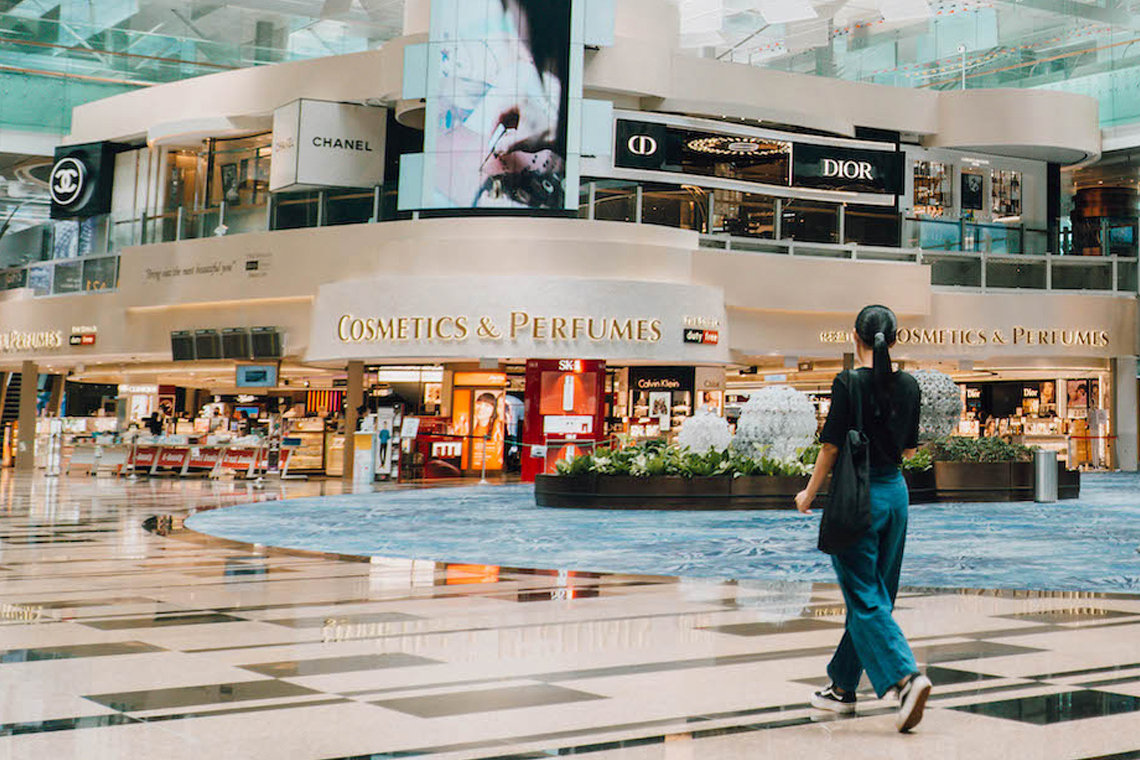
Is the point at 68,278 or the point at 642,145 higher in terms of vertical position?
the point at 642,145

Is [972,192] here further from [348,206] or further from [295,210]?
[295,210]

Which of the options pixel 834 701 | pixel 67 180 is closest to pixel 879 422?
pixel 834 701

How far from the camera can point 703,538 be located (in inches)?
481

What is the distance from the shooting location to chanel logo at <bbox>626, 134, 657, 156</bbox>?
81.2 ft

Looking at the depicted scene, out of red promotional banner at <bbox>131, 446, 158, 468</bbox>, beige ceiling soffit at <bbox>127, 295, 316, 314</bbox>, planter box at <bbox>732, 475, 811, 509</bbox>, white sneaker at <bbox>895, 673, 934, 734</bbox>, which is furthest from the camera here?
red promotional banner at <bbox>131, 446, 158, 468</bbox>

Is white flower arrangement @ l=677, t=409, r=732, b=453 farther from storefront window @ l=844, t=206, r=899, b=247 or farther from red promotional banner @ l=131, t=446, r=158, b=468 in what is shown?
red promotional banner @ l=131, t=446, r=158, b=468

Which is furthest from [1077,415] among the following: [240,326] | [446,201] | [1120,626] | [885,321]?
[885,321]

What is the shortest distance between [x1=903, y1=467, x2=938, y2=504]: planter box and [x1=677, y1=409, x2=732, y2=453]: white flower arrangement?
2.55 metres

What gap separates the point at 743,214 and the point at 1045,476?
33.6ft

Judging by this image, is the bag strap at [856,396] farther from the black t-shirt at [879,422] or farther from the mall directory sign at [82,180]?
the mall directory sign at [82,180]

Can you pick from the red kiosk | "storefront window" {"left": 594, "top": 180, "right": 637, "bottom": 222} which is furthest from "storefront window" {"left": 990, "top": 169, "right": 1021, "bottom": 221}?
the red kiosk

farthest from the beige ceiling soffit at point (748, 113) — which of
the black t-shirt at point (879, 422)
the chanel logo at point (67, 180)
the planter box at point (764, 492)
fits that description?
the black t-shirt at point (879, 422)

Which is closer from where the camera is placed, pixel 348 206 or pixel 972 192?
pixel 348 206

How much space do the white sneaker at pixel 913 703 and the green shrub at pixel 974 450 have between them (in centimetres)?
1543
